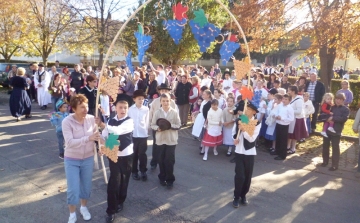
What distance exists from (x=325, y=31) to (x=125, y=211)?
7.31 meters

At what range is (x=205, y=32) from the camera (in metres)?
6.11

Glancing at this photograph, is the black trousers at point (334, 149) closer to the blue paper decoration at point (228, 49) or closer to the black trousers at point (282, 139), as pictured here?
the black trousers at point (282, 139)

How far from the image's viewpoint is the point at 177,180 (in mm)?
6512

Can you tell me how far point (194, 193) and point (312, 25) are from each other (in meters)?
6.72

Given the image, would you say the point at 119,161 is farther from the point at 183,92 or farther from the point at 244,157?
the point at 183,92

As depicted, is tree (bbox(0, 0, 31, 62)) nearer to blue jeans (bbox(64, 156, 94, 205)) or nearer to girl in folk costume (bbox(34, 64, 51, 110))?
girl in folk costume (bbox(34, 64, 51, 110))

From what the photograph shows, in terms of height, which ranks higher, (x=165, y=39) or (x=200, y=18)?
(x=165, y=39)

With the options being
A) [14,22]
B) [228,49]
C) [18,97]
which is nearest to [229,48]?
[228,49]

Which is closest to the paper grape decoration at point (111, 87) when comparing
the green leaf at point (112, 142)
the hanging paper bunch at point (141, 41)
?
the green leaf at point (112, 142)

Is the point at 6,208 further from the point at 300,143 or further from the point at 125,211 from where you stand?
the point at 300,143

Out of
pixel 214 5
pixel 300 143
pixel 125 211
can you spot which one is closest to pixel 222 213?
pixel 125 211

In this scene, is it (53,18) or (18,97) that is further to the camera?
(53,18)

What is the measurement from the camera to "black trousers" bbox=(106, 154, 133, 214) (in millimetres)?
4703

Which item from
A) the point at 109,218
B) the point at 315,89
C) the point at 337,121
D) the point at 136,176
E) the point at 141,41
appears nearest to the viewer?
the point at 109,218
